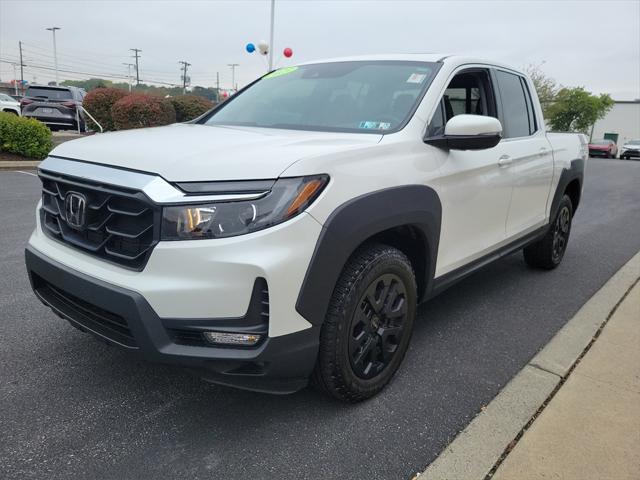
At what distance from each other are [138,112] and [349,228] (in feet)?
49.5

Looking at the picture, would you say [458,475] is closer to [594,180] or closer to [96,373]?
[96,373]

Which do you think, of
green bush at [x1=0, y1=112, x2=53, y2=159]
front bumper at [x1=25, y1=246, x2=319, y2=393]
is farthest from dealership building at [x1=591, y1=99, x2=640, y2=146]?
front bumper at [x1=25, y1=246, x2=319, y2=393]

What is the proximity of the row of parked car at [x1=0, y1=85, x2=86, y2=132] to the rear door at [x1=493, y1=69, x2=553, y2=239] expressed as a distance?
16691 millimetres

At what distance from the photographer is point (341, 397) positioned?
8.23 ft

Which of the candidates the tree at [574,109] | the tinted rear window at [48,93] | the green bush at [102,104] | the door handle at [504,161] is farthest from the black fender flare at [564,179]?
the tree at [574,109]

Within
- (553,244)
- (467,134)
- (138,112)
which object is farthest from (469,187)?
(138,112)

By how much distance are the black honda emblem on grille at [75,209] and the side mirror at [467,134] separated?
172cm

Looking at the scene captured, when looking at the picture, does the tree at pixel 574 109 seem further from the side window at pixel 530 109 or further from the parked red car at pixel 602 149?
the side window at pixel 530 109

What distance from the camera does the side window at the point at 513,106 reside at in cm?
390

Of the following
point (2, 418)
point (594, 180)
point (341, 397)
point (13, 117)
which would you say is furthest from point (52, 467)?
point (594, 180)

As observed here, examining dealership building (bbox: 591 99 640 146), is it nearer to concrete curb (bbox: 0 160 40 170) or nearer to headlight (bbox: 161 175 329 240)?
concrete curb (bbox: 0 160 40 170)

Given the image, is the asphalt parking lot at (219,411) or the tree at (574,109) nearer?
the asphalt parking lot at (219,411)

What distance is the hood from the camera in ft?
6.72

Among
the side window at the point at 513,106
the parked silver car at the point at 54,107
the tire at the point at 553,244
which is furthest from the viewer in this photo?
the parked silver car at the point at 54,107
